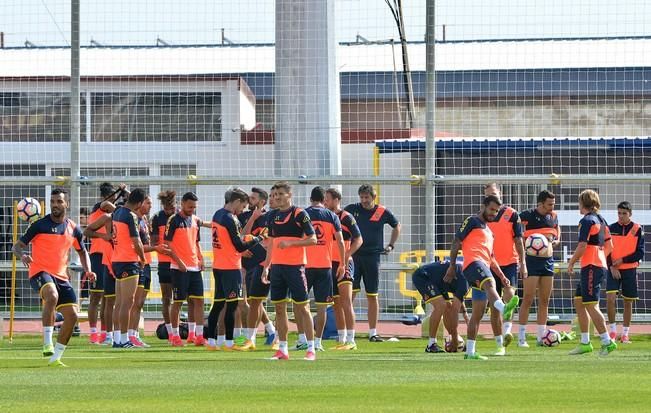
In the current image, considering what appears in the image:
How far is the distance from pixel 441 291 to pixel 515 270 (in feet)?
6.84

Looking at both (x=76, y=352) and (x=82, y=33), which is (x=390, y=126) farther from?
(x=76, y=352)

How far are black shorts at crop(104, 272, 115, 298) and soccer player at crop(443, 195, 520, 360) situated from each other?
5.15 meters

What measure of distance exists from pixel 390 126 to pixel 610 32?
4042 mm

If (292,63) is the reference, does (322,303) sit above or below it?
below

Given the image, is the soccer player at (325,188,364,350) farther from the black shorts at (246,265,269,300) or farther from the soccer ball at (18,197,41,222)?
the soccer ball at (18,197,41,222)

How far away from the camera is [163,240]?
19.4 metres

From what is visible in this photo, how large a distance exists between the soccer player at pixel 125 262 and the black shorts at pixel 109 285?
0.76 meters

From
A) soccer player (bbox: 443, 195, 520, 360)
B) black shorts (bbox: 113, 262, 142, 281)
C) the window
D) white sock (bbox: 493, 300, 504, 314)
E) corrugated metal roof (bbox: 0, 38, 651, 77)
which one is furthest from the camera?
corrugated metal roof (bbox: 0, 38, 651, 77)

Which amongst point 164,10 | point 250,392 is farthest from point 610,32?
point 250,392

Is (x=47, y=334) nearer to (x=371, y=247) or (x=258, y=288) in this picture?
(x=258, y=288)

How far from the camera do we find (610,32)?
22.3m

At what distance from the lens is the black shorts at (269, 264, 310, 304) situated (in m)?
15.8

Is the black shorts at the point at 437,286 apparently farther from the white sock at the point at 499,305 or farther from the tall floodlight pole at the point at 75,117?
the tall floodlight pole at the point at 75,117

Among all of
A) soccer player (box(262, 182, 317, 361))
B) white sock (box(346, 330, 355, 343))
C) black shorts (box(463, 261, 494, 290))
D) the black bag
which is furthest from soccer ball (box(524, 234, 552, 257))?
the black bag
